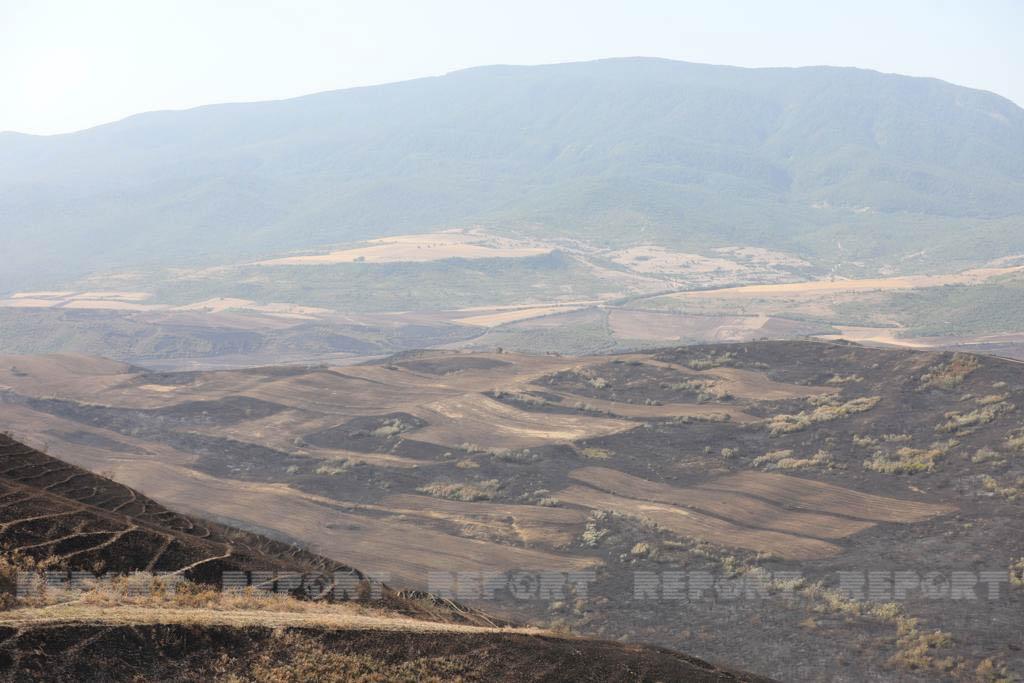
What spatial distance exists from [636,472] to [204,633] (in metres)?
27.6

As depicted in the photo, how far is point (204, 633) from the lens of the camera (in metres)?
12.3

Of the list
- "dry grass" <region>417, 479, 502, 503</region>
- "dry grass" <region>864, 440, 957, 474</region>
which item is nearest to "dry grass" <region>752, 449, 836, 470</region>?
"dry grass" <region>864, 440, 957, 474</region>

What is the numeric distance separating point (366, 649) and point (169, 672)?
2.65 metres

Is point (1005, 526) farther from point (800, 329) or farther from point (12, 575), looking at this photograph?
point (800, 329)

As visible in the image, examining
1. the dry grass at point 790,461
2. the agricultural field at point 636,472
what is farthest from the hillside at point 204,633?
the dry grass at point 790,461

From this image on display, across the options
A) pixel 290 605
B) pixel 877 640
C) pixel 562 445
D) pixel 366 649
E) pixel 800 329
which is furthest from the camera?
pixel 800 329

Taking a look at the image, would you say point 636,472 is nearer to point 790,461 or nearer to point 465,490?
point 790,461

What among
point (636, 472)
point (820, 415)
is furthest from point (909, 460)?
point (636, 472)

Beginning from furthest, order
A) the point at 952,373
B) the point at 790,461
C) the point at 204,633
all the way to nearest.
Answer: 1. the point at 952,373
2. the point at 790,461
3. the point at 204,633

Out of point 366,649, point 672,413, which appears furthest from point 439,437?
point 366,649

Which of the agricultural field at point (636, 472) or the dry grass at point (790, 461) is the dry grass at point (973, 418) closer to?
the agricultural field at point (636, 472)

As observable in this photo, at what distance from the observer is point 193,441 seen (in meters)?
45.6

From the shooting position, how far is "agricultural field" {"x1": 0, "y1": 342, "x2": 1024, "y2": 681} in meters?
24.1

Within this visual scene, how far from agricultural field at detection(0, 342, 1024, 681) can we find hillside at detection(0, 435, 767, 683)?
9.20 m
